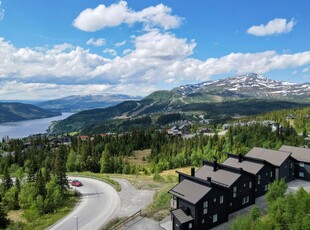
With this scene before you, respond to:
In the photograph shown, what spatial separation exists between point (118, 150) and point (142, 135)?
25.9 m

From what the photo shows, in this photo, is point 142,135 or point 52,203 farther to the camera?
point 142,135

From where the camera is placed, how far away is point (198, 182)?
43.1 meters

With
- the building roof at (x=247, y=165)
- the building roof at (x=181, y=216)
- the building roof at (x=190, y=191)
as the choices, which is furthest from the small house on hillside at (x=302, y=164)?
the building roof at (x=181, y=216)

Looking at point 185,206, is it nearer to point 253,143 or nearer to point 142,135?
point 253,143

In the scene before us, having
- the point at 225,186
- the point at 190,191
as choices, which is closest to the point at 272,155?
the point at 225,186

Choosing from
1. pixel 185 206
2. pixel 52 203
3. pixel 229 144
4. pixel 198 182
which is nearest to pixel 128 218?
pixel 185 206

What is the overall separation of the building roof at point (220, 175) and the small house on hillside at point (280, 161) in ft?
44.4

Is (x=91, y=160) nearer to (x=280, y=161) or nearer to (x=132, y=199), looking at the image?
(x=132, y=199)

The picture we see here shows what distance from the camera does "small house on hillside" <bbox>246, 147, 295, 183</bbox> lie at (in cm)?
5716

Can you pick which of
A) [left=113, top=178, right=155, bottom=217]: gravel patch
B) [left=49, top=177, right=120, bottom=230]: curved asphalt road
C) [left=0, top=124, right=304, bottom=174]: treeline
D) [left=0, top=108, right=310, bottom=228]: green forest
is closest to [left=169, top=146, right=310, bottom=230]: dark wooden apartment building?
[left=113, top=178, right=155, bottom=217]: gravel patch

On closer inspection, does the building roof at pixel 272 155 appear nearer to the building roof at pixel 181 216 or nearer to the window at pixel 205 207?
the window at pixel 205 207

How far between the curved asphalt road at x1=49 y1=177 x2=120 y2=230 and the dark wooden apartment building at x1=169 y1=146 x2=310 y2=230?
40.4 ft

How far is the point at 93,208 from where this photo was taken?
2004 inches

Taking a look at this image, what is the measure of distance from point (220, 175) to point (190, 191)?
8.85 m
